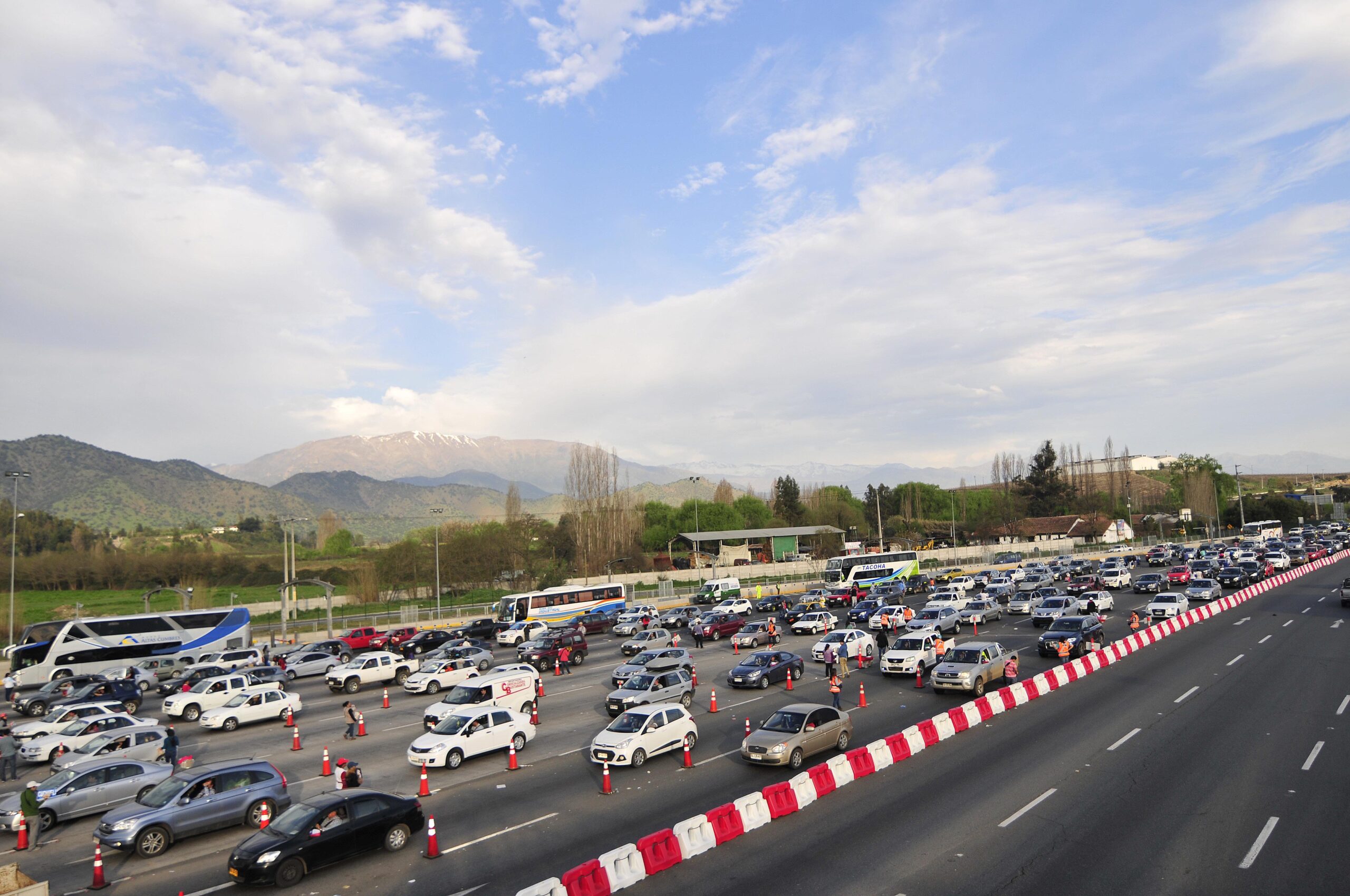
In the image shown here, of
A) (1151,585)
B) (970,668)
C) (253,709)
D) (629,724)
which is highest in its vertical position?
(629,724)

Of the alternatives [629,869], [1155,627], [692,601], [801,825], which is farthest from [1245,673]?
[692,601]

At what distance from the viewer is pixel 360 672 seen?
112 ft

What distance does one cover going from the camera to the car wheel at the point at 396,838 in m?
14.4

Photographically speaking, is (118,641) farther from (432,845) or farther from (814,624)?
(814,624)

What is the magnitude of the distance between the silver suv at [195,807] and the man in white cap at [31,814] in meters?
1.37

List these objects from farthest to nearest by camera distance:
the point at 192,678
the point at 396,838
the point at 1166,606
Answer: the point at 1166,606 < the point at 192,678 < the point at 396,838

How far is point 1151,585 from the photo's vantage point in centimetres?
5625

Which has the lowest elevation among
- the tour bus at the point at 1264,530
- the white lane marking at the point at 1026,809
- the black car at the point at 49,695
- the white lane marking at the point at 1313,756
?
the tour bus at the point at 1264,530

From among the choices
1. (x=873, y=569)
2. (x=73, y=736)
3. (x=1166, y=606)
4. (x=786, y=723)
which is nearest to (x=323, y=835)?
(x=786, y=723)

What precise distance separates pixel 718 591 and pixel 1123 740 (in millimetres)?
49558

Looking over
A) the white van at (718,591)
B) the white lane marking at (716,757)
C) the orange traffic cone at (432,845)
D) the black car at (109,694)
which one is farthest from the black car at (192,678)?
the white van at (718,591)

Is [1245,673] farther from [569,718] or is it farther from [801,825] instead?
[569,718]

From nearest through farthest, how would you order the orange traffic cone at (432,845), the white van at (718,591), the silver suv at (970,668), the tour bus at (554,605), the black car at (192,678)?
the orange traffic cone at (432,845) → the silver suv at (970,668) → the black car at (192,678) → the tour bus at (554,605) → the white van at (718,591)

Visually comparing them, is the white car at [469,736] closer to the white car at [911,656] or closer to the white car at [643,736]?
the white car at [643,736]
